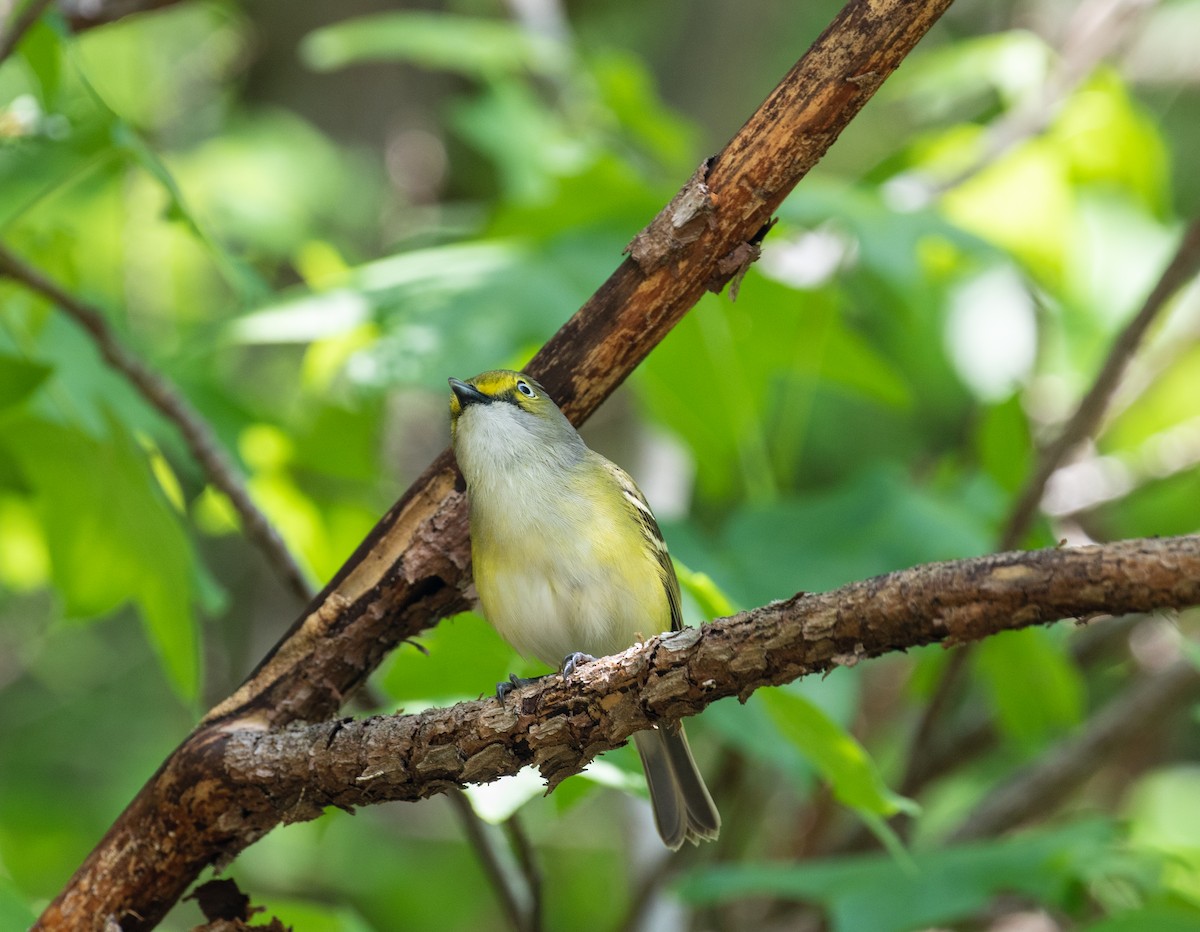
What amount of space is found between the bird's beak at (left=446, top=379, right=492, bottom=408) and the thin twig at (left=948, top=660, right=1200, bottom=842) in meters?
2.28

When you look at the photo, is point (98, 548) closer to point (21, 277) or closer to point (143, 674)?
point (21, 277)

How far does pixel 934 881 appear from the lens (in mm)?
3012

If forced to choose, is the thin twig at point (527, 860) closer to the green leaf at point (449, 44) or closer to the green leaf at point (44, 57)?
the green leaf at point (44, 57)

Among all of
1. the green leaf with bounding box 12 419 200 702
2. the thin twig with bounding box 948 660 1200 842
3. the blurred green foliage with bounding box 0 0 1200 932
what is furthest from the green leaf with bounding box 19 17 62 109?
the thin twig with bounding box 948 660 1200 842

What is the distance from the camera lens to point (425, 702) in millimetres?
2701

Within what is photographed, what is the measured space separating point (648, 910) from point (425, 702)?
6.82 feet

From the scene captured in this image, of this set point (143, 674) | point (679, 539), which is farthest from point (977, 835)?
point (143, 674)

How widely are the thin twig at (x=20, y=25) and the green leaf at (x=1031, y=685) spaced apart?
2.91 m

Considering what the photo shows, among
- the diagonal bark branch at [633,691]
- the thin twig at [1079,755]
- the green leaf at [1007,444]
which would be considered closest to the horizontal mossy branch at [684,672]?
the diagonal bark branch at [633,691]

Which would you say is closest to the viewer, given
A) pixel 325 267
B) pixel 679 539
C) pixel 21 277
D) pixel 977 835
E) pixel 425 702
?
pixel 425 702

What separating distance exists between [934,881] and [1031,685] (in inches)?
36.5

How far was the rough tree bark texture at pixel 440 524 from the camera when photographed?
2156 mm

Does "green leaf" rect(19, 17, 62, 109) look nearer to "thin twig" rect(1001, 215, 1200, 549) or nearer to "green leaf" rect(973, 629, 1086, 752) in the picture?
"thin twig" rect(1001, 215, 1200, 549)

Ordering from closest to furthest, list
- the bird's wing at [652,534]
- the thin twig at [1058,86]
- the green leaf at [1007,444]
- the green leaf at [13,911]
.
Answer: the green leaf at [13,911], the bird's wing at [652,534], the green leaf at [1007,444], the thin twig at [1058,86]
